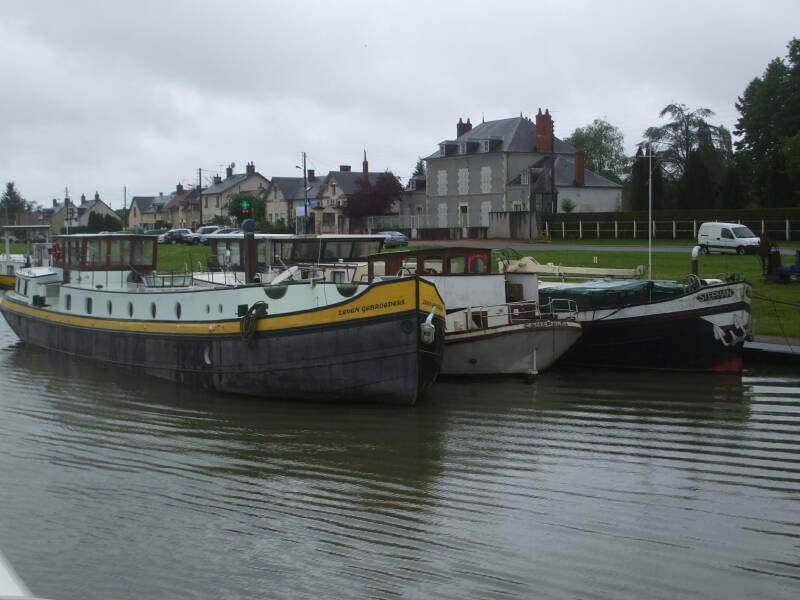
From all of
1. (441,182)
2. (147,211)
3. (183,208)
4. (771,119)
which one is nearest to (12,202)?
(147,211)

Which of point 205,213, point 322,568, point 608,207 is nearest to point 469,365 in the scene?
point 322,568

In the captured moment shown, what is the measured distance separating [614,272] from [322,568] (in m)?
16.3

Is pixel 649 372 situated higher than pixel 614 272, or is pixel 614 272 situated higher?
pixel 614 272

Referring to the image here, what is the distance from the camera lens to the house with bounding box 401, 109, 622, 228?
67188mm

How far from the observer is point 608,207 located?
6925cm

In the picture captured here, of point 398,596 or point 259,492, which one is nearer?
point 398,596

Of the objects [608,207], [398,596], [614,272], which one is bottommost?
[398,596]

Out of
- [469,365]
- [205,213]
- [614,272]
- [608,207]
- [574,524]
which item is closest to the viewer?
[574,524]

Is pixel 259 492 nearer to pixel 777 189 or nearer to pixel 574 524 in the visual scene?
pixel 574 524

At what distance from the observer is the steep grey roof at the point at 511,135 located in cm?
6912

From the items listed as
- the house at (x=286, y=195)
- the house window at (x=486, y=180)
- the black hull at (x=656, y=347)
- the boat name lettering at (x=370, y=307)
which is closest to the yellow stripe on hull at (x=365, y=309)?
the boat name lettering at (x=370, y=307)

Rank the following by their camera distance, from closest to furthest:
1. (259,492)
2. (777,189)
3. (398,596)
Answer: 1. (398,596)
2. (259,492)
3. (777,189)

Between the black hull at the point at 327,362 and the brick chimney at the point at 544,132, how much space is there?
169 ft

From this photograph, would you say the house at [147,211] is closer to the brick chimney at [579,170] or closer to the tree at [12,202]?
the tree at [12,202]
